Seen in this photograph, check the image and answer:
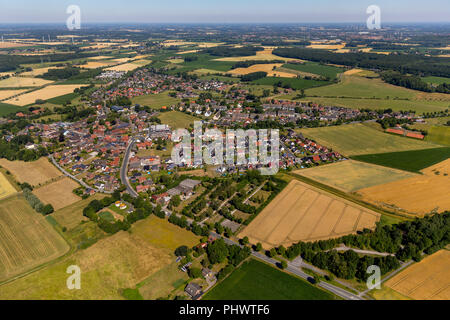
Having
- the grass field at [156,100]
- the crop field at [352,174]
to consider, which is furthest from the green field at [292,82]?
the crop field at [352,174]

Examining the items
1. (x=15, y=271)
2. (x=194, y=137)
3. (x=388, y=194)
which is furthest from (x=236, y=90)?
(x=15, y=271)

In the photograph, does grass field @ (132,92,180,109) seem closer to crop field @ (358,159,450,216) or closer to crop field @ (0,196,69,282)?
crop field @ (0,196,69,282)

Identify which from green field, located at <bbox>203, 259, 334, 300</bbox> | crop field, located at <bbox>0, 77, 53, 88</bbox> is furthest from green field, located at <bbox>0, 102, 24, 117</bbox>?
green field, located at <bbox>203, 259, 334, 300</bbox>

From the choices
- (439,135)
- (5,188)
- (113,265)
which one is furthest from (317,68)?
(113,265)

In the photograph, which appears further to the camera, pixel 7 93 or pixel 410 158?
pixel 7 93

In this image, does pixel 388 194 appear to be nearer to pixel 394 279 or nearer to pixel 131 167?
pixel 394 279

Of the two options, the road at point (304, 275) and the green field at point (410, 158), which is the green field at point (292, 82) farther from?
the road at point (304, 275)

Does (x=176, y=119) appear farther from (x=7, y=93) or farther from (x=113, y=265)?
(x=7, y=93)
